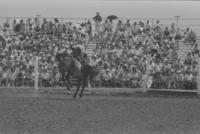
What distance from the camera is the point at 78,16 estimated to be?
3088 cm

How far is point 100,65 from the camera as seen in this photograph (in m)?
24.2

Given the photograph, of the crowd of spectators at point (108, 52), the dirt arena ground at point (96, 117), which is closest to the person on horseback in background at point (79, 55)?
the dirt arena ground at point (96, 117)

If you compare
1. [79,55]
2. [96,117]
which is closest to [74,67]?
[79,55]

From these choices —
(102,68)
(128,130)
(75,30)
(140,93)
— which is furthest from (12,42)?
(128,130)

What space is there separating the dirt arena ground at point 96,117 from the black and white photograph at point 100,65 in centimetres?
3

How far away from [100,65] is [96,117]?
10577mm

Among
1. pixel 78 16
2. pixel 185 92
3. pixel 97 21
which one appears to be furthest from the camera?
pixel 78 16

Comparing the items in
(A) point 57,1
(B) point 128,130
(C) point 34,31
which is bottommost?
(B) point 128,130

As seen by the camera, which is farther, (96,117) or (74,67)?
(74,67)

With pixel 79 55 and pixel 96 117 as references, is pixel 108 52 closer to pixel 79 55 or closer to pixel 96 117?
pixel 79 55

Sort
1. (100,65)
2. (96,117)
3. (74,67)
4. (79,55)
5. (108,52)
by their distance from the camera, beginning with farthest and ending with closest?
(108,52) → (100,65) → (74,67) → (79,55) → (96,117)

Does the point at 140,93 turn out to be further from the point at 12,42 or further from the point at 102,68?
the point at 12,42

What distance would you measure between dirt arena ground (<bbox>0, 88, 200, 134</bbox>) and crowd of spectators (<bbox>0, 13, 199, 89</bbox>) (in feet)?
17.8

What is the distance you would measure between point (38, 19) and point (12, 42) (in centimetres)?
252
